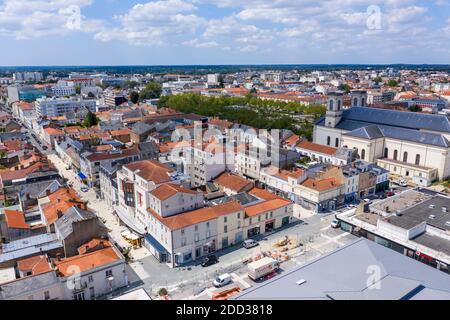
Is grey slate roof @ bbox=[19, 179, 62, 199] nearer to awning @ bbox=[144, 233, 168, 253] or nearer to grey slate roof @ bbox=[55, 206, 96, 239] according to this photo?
grey slate roof @ bbox=[55, 206, 96, 239]

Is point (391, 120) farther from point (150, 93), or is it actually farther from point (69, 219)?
point (150, 93)

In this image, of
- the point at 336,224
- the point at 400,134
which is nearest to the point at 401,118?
the point at 400,134

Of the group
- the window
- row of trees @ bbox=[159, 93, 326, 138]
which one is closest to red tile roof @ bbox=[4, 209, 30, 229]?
the window

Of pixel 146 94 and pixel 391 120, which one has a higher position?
pixel 146 94

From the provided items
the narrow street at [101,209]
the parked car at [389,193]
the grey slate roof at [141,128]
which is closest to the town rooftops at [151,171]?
the narrow street at [101,209]

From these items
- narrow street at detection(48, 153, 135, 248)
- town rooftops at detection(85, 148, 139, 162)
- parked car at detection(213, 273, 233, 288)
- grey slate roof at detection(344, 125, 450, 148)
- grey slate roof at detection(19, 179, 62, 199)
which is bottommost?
parked car at detection(213, 273, 233, 288)
